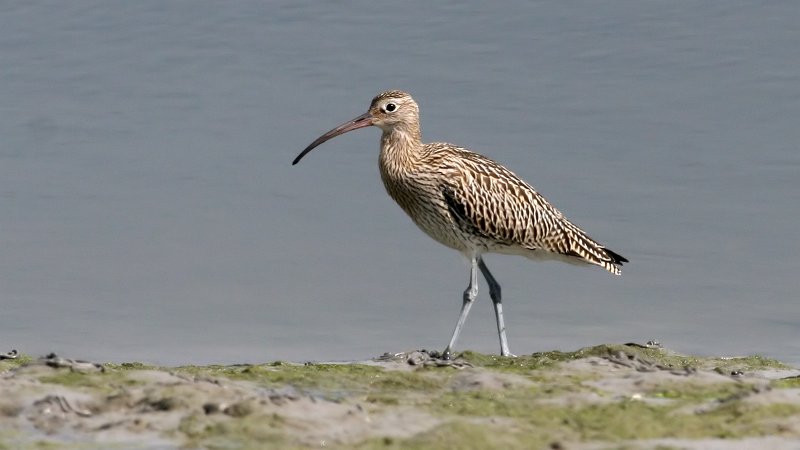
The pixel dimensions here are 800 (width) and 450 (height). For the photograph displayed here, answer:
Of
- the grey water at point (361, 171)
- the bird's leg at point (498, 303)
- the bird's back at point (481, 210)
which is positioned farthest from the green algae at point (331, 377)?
the bird's back at point (481, 210)

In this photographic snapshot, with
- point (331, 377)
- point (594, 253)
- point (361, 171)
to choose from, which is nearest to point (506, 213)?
point (594, 253)

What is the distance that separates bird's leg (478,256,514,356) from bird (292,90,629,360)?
0.4 inches

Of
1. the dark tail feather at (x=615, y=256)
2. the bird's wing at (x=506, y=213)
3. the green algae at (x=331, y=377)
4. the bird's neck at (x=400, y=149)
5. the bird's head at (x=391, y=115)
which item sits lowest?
the green algae at (x=331, y=377)

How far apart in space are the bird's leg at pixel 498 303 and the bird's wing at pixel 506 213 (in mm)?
231

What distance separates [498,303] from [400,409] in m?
3.69

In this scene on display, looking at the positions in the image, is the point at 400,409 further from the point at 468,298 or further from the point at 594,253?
the point at 594,253

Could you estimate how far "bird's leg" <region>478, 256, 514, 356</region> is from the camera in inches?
432

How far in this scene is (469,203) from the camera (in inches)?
466

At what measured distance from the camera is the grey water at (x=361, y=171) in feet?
38.0

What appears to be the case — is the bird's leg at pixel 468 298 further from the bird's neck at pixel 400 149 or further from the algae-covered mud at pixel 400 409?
the algae-covered mud at pixel 400 409

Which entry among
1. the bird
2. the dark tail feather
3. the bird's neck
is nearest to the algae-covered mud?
the bird

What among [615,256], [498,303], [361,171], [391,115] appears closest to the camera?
[498,303]

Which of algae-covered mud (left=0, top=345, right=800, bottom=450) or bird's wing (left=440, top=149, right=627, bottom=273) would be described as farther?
bird's wing (left=440, top=149, right=627, bottom=273)

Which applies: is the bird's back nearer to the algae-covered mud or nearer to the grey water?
the grey water
